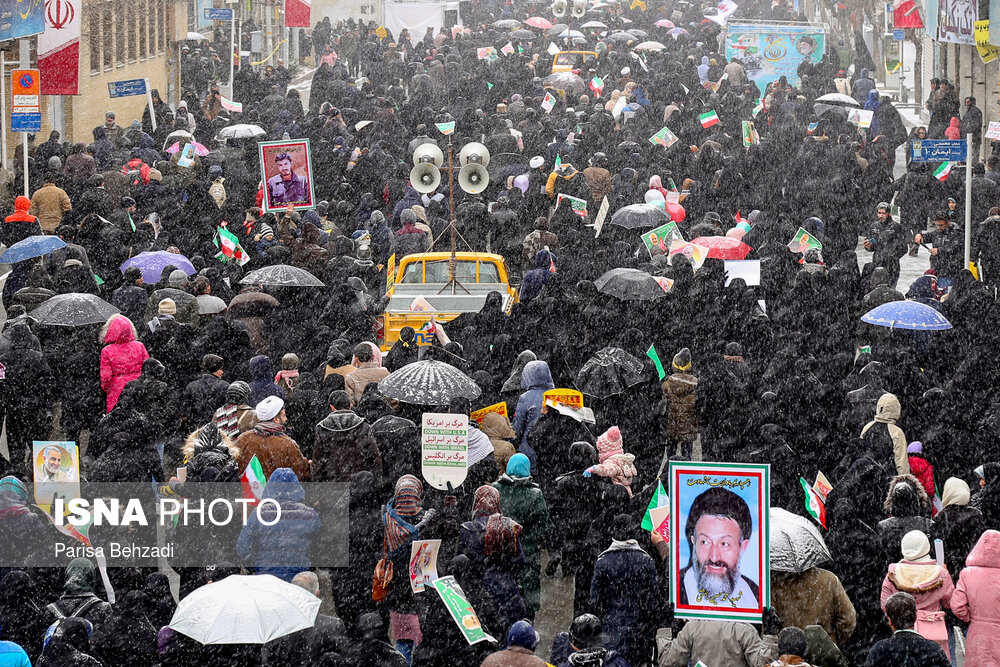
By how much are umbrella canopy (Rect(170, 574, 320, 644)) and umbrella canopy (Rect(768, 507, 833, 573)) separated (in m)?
2.68

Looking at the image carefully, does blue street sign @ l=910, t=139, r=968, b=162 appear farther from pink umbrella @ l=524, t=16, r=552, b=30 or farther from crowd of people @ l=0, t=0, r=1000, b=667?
pink umbrella @ l=524, t=16, r=552, b=30

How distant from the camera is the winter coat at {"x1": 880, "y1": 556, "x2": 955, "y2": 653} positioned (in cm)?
830

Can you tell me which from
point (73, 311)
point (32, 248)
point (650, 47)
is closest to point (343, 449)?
point (73, 311)

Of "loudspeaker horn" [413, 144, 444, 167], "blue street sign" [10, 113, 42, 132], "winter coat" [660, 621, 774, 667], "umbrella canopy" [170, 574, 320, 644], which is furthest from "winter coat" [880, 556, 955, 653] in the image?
"blue street sign" [10, 113, 42, 132]

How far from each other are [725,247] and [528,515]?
6.98 m

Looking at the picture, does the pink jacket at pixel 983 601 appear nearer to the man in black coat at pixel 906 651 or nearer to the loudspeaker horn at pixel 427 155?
the man in black coat at pixel 906 651

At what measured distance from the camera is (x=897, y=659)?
7.21 meters

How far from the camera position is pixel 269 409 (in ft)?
33.0

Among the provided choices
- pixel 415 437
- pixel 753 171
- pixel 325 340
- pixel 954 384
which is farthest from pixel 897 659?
pixel 753 171

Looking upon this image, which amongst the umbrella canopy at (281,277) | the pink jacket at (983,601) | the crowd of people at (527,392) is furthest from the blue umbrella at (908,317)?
the umbrella canopy at (281,277)

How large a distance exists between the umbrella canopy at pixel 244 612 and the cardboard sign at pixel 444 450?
7.25 ft

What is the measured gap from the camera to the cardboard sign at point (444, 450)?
32.0 feet

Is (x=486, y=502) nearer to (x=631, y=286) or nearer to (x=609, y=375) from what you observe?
(x=609, y=375)

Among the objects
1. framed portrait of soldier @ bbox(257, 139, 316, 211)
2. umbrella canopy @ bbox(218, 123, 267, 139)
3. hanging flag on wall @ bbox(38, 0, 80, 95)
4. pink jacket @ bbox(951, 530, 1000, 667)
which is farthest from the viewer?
hanging flag on wall @ bbox(38, 0, 80, 95)
